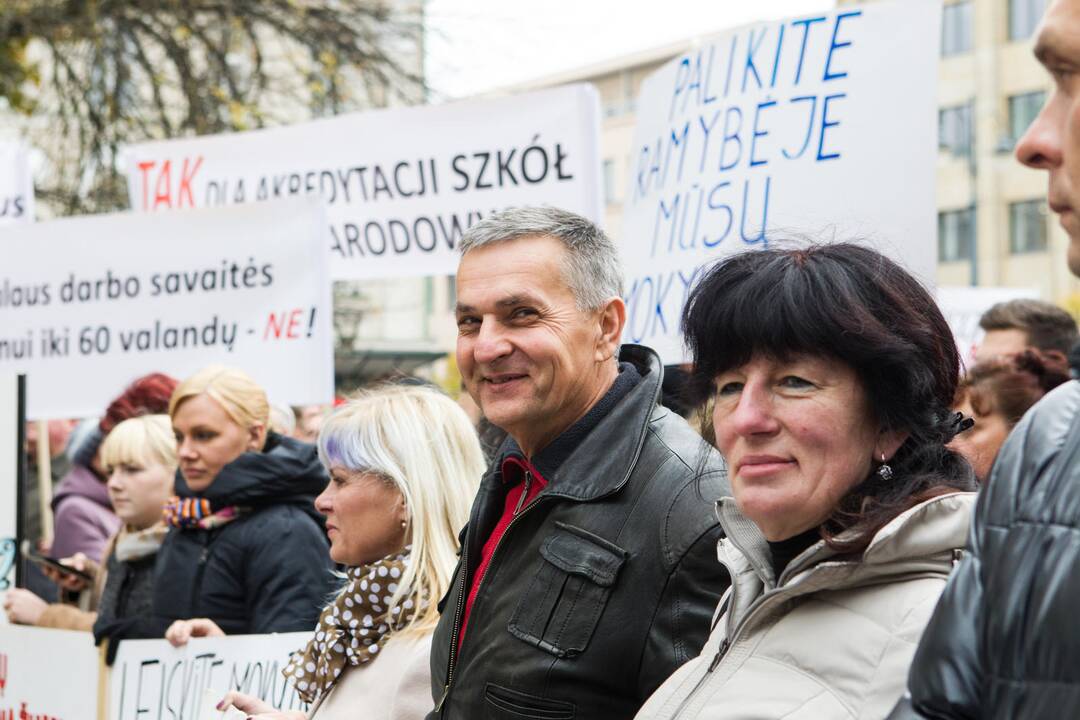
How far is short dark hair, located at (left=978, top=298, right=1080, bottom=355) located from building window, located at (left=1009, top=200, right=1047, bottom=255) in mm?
34496

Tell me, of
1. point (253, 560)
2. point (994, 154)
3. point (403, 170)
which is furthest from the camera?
point (994, 154)

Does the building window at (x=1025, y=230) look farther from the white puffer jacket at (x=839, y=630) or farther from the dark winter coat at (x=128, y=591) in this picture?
the white puffer jacket at (x=839, y=630)

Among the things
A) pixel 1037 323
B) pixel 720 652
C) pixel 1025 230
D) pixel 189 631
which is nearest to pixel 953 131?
pixel 1025 230

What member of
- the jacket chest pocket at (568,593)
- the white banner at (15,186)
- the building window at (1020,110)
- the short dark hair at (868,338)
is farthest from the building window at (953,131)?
the short dark hair at (868,338)

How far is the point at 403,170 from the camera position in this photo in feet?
18.6

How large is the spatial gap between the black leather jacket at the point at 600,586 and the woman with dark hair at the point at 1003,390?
67.2 inches

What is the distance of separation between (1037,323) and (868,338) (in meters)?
3.30

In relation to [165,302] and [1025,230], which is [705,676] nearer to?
[165,302]

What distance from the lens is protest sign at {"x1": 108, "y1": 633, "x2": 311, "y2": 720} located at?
3.76 m

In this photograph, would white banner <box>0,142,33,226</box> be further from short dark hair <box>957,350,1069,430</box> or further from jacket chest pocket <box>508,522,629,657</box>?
jacket chest pocket <box>508,522,629,657</box>

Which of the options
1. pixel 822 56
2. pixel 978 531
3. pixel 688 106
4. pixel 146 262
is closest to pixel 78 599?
pixel 146 262

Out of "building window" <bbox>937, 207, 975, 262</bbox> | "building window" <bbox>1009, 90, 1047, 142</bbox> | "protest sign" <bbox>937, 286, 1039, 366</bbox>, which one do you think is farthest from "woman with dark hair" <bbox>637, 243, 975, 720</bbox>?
"building window" <bbox>937, 207, 975, 262</bbox>

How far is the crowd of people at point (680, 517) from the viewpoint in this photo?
133 cm

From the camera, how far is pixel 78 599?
5.29 metres
